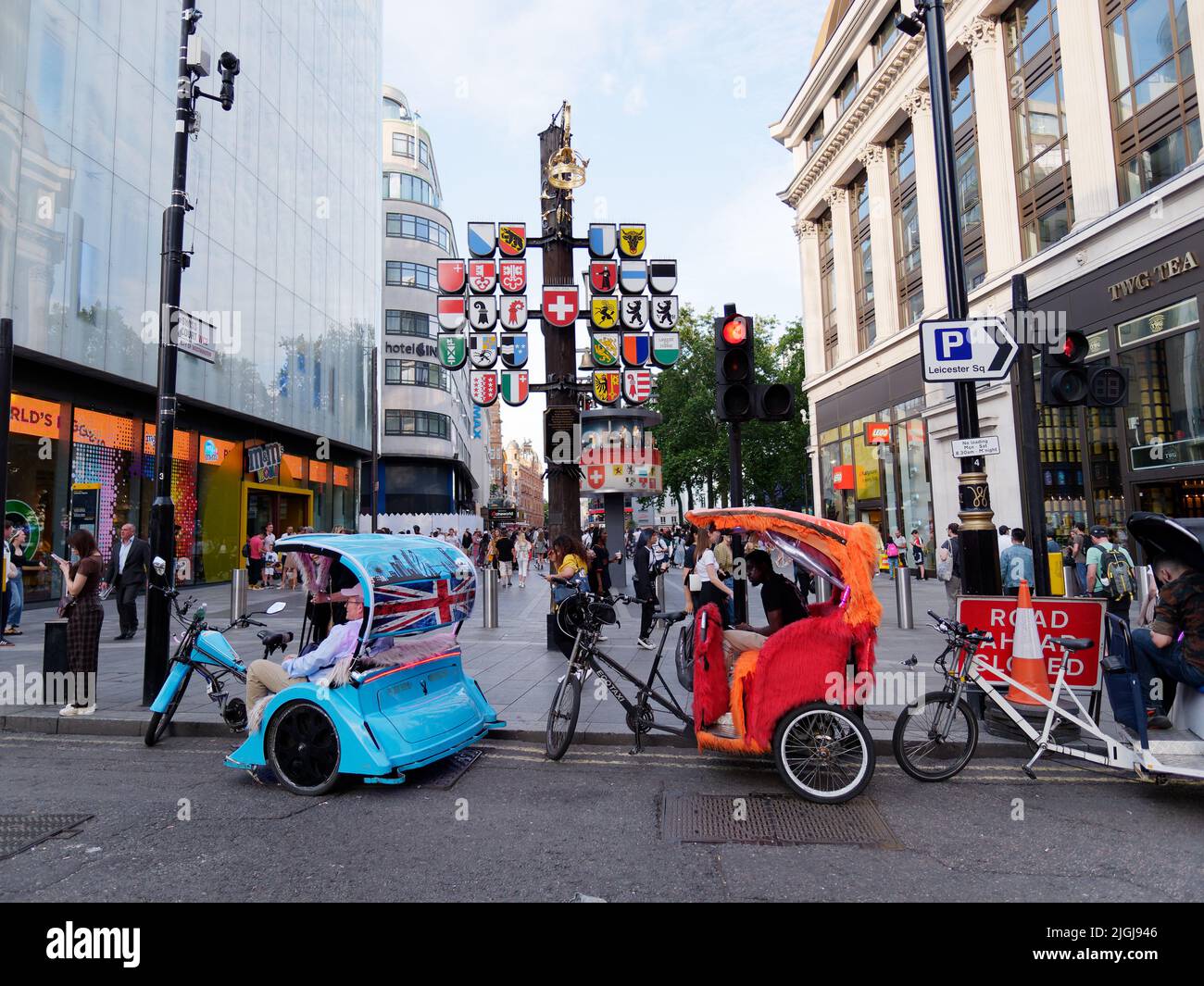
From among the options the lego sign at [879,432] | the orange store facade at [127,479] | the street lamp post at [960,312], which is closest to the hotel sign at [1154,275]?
the lego sign at [879,432]

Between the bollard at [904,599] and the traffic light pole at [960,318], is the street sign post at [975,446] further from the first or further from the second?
the bollard at [904,599]

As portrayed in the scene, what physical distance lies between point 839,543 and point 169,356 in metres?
6.70

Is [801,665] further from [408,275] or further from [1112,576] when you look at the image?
[408,275]

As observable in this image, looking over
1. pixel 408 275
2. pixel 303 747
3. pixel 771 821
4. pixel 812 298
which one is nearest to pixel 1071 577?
pixel 771 821

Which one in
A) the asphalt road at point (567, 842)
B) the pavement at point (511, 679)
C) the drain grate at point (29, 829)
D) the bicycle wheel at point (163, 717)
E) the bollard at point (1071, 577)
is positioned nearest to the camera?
the asphalt road at point (567, 842)

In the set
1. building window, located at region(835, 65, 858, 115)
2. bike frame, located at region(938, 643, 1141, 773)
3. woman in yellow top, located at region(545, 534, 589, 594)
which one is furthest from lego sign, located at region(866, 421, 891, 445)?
bike frame, located at region(938, 643, 1141, 773)

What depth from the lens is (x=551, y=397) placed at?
10.9 meters

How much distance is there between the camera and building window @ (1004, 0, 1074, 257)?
813 inches

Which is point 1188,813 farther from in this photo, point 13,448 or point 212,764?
point 13,448

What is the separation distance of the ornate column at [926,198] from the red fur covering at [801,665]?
24128mm

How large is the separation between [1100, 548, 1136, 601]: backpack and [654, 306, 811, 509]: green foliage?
39448 millimetres

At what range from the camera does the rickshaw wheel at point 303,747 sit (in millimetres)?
4961

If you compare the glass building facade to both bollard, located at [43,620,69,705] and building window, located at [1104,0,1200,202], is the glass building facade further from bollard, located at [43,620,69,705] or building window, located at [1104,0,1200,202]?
building window, located at [1104,0,1200,202]
